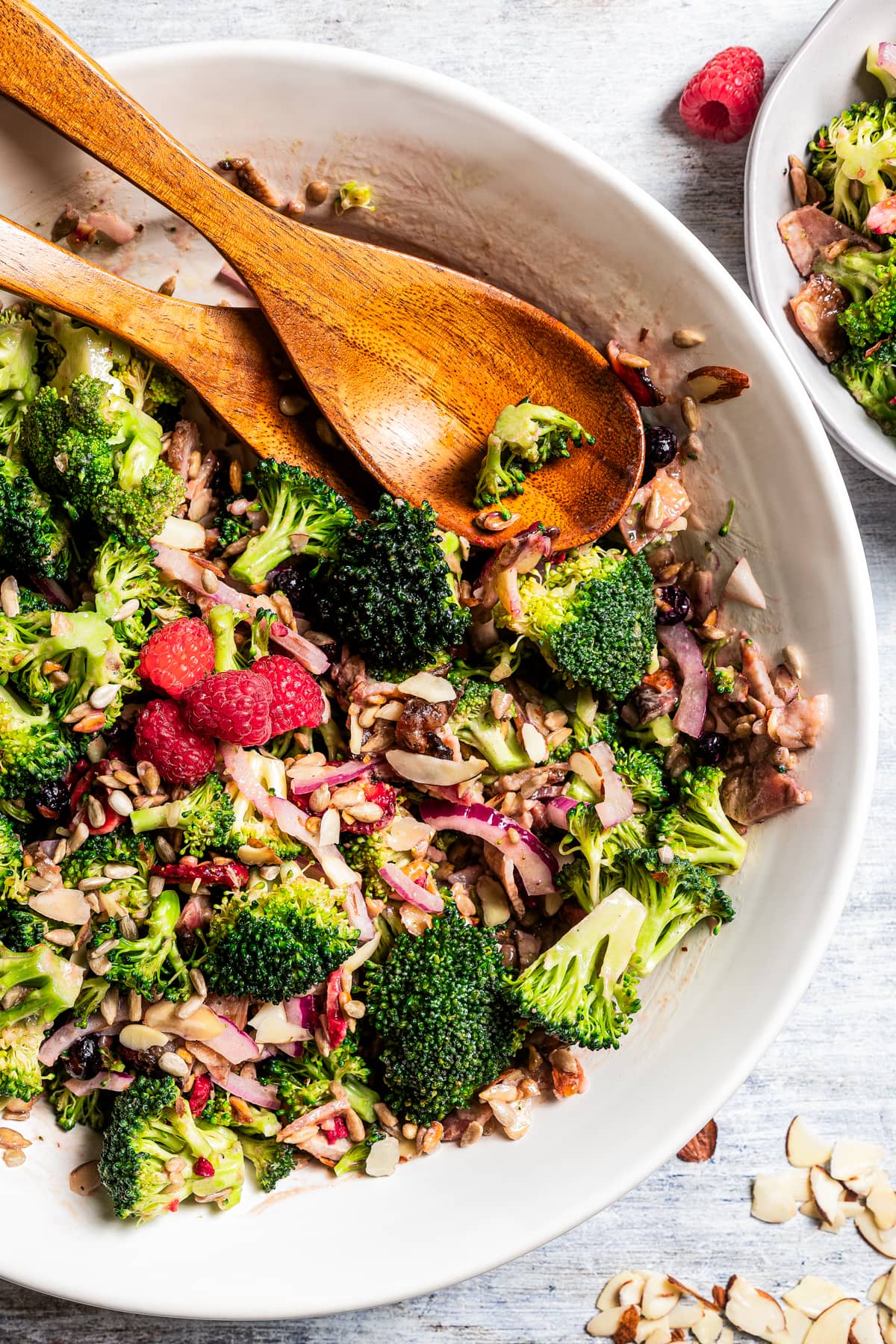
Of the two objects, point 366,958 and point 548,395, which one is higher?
point 548,395

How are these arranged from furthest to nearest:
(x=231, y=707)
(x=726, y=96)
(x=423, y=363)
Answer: (x=726, y=96) < (x=423, y=363) < (x=231, y=707)

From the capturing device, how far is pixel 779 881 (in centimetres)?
256

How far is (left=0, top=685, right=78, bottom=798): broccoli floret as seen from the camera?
227cm

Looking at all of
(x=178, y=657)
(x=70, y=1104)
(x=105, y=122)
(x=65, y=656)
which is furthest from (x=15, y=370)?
(x=70, y=1104)

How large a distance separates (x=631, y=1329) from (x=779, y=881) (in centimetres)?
156

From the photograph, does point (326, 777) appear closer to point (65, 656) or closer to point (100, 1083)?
point (65, 656)

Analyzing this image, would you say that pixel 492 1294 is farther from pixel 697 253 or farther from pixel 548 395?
pixel 697 253

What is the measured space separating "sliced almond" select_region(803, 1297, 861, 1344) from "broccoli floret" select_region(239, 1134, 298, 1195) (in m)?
1.76

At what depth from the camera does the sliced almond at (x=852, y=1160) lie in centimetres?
305

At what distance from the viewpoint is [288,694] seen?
7.72ft

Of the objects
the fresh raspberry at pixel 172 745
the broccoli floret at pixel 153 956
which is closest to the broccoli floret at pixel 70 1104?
the broccoli floret at pixel 153 956

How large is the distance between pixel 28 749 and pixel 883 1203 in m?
2.90

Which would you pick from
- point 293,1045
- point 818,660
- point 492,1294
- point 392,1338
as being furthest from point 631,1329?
point 818,660

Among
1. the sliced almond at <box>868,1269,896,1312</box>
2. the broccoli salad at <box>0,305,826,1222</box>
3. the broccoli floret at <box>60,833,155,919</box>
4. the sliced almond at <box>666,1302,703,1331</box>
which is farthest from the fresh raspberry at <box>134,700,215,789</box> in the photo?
the sliced almond at <box>868,1269,896,1312</box>
